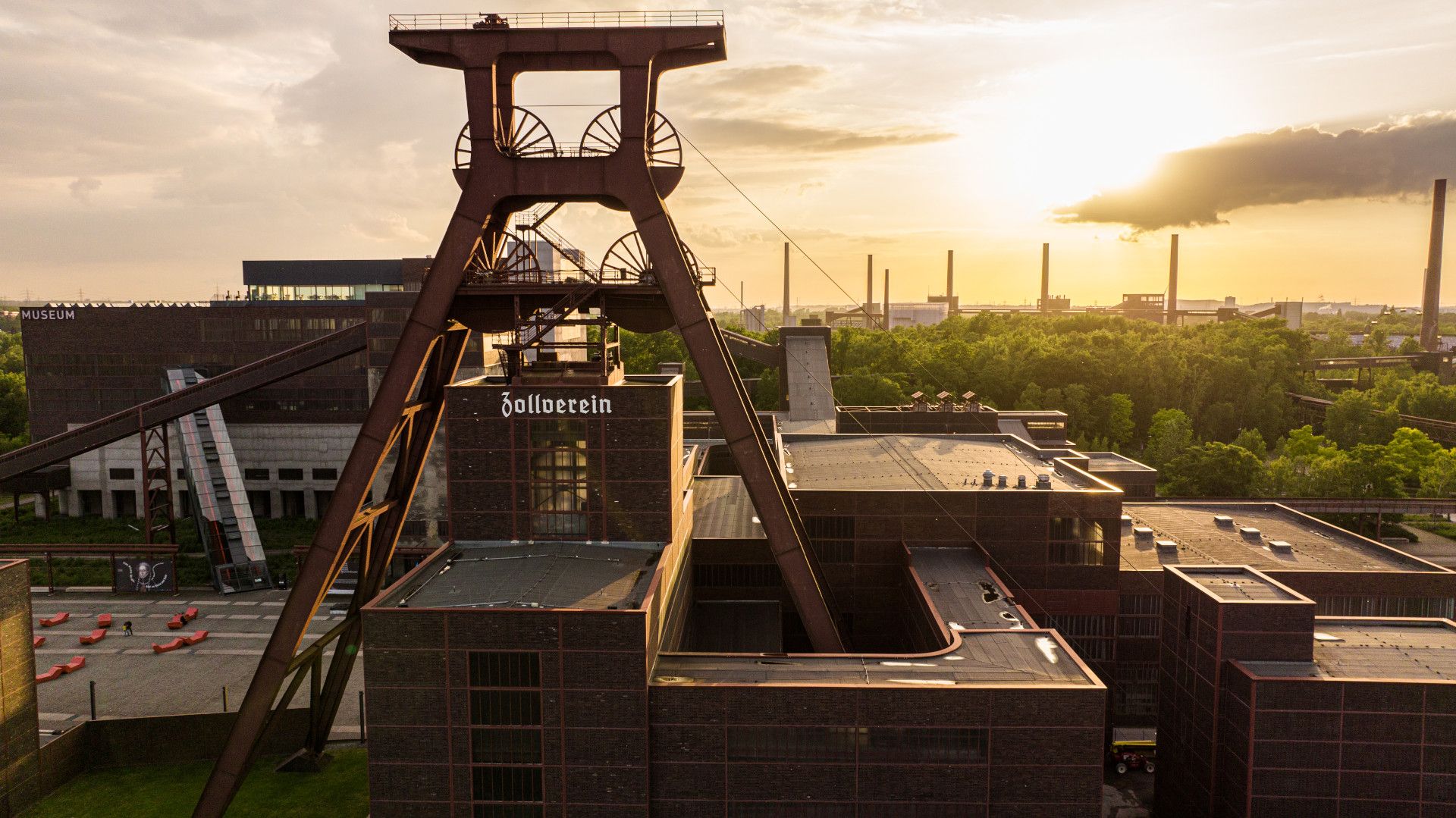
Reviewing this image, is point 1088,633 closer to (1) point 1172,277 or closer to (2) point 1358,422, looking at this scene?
(2) point 1358,422

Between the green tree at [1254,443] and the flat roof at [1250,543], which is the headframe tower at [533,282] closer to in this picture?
the flat roof at [1250,543]

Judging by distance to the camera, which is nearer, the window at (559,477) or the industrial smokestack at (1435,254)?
the window at (559,477)

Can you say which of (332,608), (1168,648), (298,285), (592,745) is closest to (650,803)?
(592,745)

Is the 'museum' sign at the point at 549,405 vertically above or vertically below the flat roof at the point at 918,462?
above

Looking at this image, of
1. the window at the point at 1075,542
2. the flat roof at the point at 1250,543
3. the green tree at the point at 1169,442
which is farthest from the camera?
the green tree at the point at 1169,442

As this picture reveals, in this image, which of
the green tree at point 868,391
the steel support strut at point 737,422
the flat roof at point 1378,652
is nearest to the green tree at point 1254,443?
the green tree at point 868,391

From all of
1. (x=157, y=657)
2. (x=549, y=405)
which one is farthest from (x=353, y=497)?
(x=157, y=657)

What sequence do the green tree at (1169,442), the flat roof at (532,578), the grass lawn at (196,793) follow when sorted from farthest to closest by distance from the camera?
1. the green tree at (1169,442)
2. the grass lawn at (196,793)
3. the flat roof at (532,578)

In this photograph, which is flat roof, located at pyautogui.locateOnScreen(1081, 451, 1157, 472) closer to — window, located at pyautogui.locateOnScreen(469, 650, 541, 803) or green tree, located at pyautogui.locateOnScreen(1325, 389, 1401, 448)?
green tree, located at pyautogui.locateOnScreen(1325, 389, 1401, 448)
